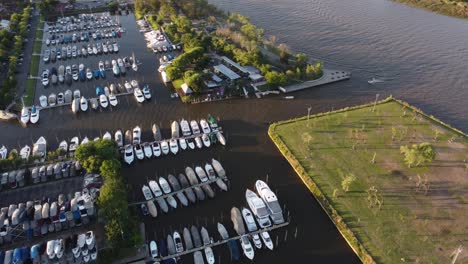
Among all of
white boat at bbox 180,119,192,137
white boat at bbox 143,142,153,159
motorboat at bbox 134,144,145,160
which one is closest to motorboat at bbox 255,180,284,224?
white boat at bbox 180,119,192,137

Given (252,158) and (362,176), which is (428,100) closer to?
(362,176)

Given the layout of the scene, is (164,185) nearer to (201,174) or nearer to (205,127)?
(201,174)

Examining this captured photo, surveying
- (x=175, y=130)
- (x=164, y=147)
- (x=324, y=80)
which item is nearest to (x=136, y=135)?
(x=164, y=147)

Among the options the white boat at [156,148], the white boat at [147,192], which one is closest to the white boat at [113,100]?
the white boat at [156,148]

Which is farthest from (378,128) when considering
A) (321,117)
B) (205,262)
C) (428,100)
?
(205,262)

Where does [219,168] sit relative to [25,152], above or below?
below

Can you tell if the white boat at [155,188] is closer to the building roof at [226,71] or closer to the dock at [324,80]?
the building roof at [226,71]
